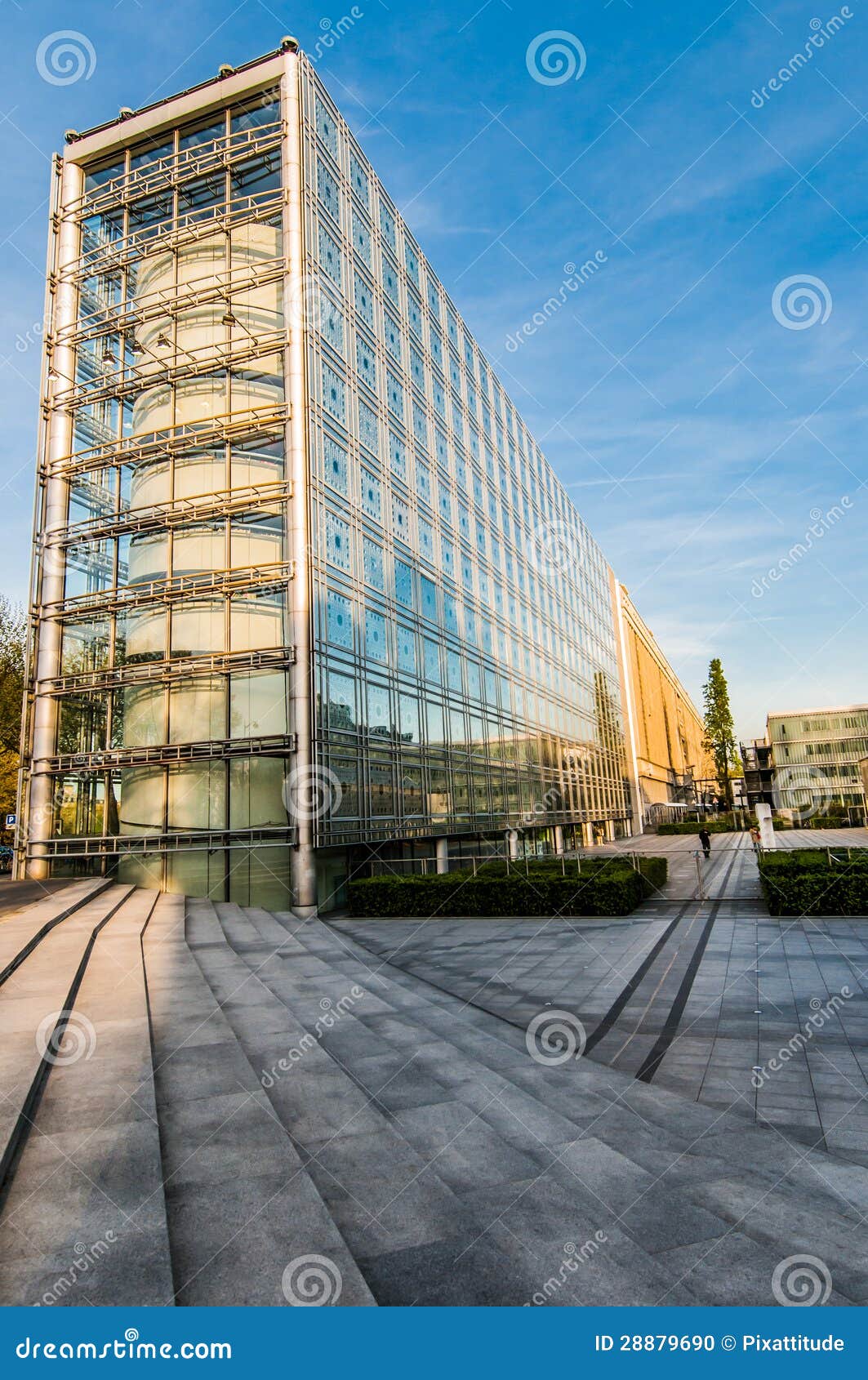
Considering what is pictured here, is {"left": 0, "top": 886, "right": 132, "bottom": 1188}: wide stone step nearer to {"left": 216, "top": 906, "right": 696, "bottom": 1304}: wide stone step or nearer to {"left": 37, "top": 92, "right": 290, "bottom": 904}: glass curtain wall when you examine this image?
{"left": 216, "top": 906, "right": 696, "bottom": 1304}: wide stone step

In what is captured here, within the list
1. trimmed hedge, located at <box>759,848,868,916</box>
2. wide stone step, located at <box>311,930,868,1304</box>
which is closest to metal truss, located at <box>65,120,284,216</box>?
trimmed hedge, located at <box>759,848,868,916</box>

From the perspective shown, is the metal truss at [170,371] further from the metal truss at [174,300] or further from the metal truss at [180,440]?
the metal truss at [180,440]

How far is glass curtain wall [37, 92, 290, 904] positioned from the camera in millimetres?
22172

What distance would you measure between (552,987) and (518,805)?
2694 centimetres

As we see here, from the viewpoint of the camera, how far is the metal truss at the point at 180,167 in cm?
2466

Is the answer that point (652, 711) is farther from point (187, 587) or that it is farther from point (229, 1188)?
point (229, 1188)

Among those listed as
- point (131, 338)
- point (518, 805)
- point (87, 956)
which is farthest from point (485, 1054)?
point (518, 805)

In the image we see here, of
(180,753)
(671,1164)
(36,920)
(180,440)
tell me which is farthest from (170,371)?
(671,1164)

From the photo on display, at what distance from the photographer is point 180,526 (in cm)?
2391

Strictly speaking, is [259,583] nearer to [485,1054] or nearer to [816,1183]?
[485,1054]

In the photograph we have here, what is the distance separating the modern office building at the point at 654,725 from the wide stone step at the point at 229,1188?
2833 inches

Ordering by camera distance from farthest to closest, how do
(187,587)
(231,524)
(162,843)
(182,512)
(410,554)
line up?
(410,554)
(182,512)
(231,524)
(187,587)
(162,843)

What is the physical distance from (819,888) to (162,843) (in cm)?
1855

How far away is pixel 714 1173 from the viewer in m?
5.79
